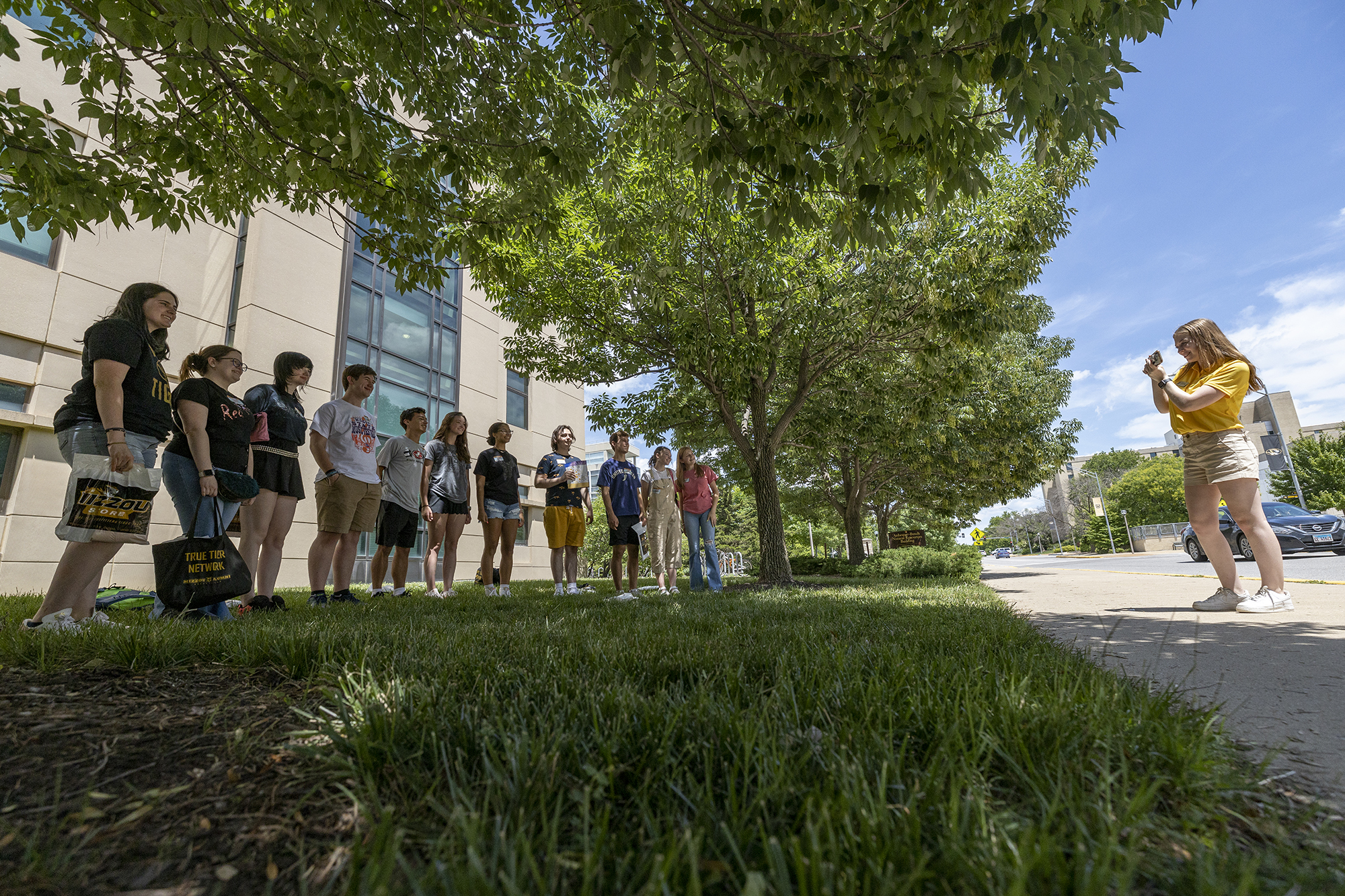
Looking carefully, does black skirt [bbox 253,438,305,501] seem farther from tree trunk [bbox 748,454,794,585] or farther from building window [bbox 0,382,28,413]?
building window [bbox 0,382,28,413]

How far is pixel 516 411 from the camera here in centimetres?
2255

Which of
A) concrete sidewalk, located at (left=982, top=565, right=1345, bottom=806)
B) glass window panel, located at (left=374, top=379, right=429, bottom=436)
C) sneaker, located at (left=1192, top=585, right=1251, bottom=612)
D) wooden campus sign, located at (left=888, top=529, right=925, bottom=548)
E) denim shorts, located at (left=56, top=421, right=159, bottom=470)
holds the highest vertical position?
glass window panel, located at (left=374, top=379, right=429, bottom=436)

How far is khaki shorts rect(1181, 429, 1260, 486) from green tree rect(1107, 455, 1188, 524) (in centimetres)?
6883

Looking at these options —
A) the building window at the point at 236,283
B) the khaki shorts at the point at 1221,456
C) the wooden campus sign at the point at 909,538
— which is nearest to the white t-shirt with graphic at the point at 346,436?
the khaki shorts at the point at 1221,456

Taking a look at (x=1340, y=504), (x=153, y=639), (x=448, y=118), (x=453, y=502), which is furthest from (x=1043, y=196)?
(x=1340, y=504)

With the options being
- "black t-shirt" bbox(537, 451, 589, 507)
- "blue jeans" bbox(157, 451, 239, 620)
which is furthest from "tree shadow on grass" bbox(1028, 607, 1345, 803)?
"blue jeans" bbox(157, 451, 239, 620)

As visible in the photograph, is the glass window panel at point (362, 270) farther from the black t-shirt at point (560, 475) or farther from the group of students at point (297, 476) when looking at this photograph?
the black t-shirt at point (560, 475)

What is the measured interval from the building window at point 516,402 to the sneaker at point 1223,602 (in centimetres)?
2022

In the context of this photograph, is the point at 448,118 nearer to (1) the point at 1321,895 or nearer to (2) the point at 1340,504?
(1) the point at 1321,895

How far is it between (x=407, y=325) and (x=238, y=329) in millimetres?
4991

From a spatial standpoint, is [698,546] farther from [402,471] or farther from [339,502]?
[339,502]

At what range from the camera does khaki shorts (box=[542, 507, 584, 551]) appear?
7.32 m

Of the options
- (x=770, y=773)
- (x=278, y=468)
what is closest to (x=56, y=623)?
(x=278, y=468)

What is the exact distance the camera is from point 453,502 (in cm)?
725
